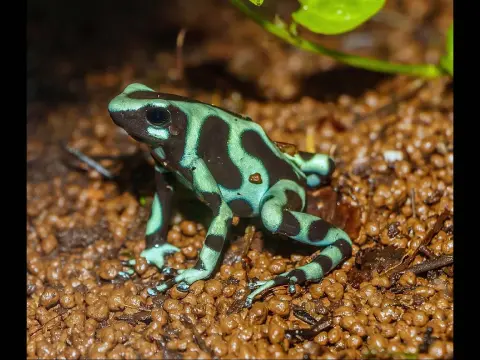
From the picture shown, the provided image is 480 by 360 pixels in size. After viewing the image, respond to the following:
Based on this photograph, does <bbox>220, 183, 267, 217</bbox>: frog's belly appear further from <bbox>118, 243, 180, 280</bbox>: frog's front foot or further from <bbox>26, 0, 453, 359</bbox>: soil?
<bbox>118, 243, 180, 280</bbox>: frog's front foot

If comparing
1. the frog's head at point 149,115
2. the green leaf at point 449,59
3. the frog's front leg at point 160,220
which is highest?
the green leaf at point 449,59

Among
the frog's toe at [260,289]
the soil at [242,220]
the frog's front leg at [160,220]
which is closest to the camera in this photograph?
the soil at [242,220]

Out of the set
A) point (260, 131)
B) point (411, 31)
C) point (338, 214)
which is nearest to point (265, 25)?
point (260, 131)

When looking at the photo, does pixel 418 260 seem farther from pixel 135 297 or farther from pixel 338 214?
pixel 135 297

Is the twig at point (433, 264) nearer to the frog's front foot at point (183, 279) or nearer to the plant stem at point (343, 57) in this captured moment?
the frog's front foot at point (183, 279)

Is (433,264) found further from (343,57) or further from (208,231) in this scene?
(343,57)

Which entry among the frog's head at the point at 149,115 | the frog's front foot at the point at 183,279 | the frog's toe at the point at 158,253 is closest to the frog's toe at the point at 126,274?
the frog's toe at the point at 158,253

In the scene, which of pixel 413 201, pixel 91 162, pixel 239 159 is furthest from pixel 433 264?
pixel 91 162
